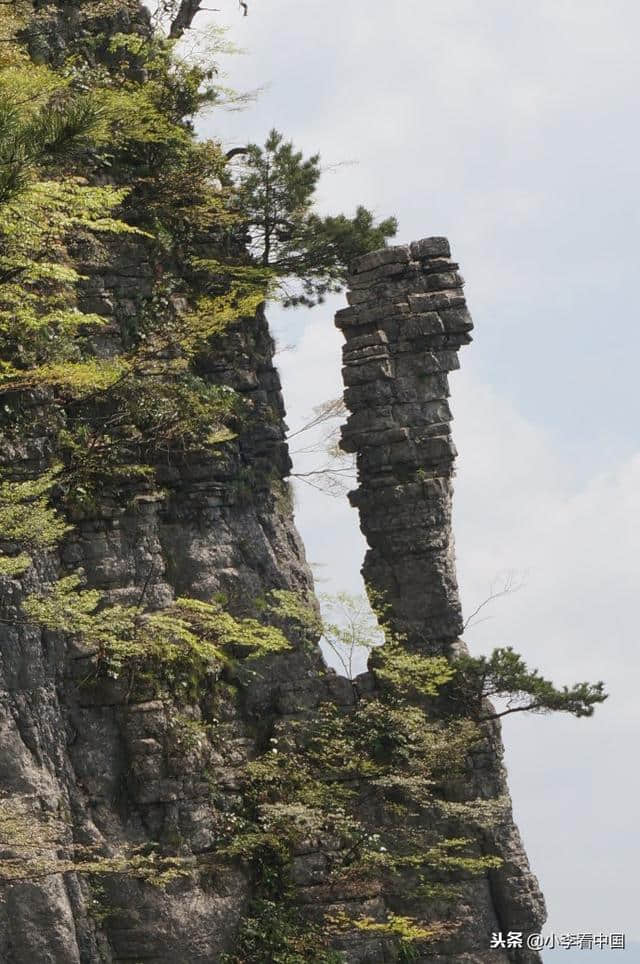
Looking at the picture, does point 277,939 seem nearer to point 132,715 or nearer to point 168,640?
point 132,715

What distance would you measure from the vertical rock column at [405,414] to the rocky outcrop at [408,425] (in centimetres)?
2

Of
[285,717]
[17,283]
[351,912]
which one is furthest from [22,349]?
[351,912]

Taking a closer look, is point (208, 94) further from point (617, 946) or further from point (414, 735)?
point (617, 946)

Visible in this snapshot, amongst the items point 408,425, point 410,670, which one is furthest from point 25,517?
point 408,425

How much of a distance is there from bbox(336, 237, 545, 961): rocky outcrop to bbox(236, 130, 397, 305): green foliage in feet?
2.04

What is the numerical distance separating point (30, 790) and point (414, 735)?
28.7 ft

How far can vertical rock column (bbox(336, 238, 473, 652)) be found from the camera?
115 feet

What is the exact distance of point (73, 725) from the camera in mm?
29094

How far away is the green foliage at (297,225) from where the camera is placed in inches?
1388

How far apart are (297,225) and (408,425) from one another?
5055 mm

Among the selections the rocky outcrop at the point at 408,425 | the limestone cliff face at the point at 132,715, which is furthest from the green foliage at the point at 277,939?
the rocky outcrop at the point at 408,425

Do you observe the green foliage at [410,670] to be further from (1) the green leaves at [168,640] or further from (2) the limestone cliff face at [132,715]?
(1) the green leaves at [168,640]

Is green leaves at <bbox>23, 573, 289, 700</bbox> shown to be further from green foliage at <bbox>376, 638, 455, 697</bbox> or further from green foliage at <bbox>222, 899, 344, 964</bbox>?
green foliage at <bbox>222, 899, 344, 964</bbox>

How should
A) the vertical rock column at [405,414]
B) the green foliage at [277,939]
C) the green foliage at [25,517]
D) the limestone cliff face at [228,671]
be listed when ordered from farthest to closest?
the vertical rock column at [405,414], the green foliage at [277,939], the limestone cliff face at [228,671], the green foliage at [25,517]
